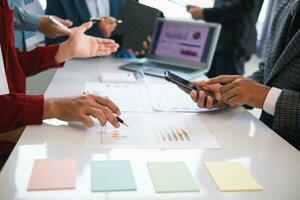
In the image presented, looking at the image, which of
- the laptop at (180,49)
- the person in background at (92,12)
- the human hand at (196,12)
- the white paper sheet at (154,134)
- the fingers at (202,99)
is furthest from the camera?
the human hand at (196,12)

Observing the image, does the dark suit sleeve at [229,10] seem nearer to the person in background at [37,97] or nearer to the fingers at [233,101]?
the person in background at [37,97]

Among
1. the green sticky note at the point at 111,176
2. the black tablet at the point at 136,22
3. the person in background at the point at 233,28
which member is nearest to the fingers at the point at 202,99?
the green sticky note at the point at 111,176

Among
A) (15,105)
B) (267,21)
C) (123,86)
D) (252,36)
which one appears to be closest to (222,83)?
(123,86)

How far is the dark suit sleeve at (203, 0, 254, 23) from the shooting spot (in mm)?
1948

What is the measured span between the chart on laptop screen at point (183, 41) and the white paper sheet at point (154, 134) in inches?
24.7

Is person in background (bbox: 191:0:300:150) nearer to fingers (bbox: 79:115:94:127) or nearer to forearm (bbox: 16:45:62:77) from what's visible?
fingers (bbox: 79:115:94:127)

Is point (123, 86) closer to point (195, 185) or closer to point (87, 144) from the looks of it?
point (87, 144)

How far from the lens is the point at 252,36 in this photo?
2.14m

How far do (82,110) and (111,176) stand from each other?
25cm

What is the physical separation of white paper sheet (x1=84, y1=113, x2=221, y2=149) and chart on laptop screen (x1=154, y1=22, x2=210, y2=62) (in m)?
0.63

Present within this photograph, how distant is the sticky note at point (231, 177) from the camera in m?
0.66

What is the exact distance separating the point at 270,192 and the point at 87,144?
0.41 m

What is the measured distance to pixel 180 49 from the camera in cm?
160

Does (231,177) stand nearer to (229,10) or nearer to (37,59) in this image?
(37,59)
